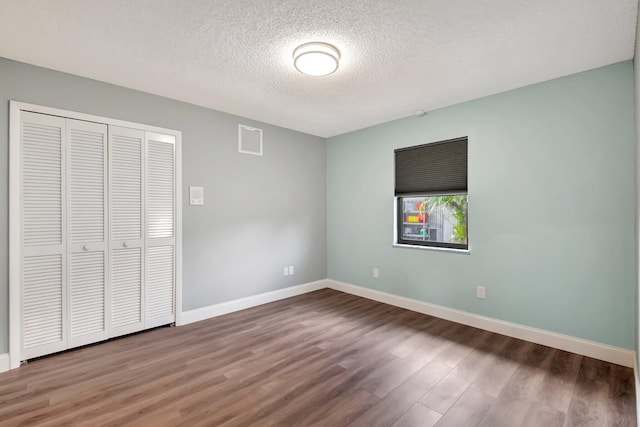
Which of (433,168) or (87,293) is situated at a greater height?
(433,168)

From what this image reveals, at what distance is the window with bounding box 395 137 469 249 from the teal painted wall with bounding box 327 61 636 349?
0.48 ft

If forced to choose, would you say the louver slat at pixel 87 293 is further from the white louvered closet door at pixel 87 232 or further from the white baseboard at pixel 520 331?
the white baseboard at pixel 520 331

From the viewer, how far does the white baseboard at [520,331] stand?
2465mm

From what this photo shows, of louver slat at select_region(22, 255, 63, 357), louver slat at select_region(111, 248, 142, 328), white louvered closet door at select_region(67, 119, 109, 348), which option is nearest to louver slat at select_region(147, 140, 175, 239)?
louver slat at select_region(111, 248, 142, 328)

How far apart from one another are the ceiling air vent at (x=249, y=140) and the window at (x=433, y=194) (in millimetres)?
1903

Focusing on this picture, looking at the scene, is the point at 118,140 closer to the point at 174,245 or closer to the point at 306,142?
the point at 174,245

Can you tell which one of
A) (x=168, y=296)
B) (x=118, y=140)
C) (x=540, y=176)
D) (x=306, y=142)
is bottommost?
(x=168, y=296)

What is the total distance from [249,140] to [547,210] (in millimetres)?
3443

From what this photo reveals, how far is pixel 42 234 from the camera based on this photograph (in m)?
2.58

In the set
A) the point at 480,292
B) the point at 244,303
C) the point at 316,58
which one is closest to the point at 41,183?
the point at 244,303

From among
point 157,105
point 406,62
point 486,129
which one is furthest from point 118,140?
point 486,129

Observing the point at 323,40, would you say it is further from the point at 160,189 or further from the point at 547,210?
the point at 547,210

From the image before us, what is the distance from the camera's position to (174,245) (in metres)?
3.34

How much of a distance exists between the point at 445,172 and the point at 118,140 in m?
3.58
